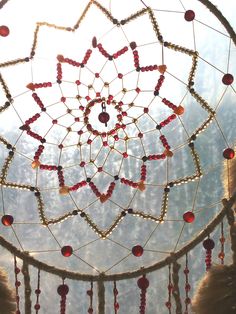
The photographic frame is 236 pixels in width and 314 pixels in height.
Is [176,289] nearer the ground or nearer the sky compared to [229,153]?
nearer the ground

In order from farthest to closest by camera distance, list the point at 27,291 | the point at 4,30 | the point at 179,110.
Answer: the point at 179,110 < the point at 4,30 < the point at 27,291

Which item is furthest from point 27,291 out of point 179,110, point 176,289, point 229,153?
point 179,110

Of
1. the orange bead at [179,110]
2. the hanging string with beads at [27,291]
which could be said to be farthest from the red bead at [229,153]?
the hanging string with beads at [27,291]

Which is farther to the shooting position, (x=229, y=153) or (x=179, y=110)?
(x=179, y=110)

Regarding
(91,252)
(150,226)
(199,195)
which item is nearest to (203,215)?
(199,195)

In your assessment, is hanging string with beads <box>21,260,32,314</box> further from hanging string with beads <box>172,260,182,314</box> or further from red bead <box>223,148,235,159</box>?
red bead <box>223,148,235,159</box>

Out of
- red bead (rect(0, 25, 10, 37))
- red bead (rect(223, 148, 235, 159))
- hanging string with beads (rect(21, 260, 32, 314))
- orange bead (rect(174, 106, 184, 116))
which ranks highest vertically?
red bead (rect(0, 25, 10, 37))

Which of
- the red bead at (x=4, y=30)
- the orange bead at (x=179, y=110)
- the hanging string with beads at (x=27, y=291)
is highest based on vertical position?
the red bead at (x=4, y=30)

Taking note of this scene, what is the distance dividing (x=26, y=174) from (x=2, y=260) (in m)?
1.28

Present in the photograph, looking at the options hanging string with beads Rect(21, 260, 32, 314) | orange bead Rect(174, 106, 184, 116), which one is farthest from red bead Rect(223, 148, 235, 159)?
hanging string with beads Rect(21, 260, 32, 314)

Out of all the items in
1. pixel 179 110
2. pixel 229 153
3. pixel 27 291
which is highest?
pixel 179 110

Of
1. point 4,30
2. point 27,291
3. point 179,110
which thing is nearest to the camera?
point 27,291

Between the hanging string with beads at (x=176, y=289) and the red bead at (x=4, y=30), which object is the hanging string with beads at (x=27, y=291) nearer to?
the hanging string with beads at (x=176, y=289)

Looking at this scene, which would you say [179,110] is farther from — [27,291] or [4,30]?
[27,291]
